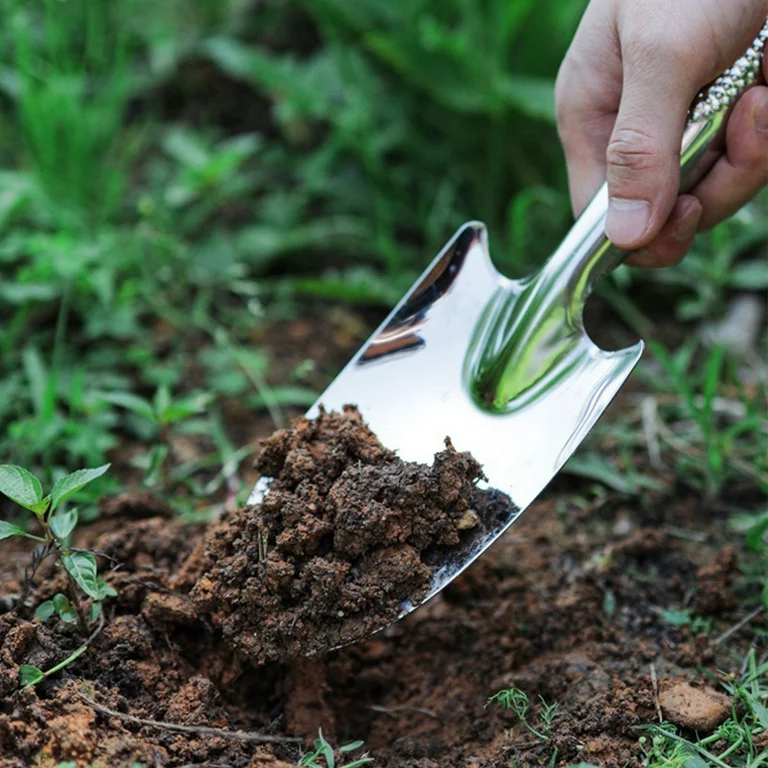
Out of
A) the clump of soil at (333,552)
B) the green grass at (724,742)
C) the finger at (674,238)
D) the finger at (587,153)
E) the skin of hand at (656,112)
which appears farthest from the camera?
the finger at (587,153)

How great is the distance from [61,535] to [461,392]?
0.72 meters

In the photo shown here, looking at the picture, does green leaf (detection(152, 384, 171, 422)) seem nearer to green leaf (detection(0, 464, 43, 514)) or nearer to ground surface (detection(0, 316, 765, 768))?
ground surface (detection(0, 316, 765, 768))

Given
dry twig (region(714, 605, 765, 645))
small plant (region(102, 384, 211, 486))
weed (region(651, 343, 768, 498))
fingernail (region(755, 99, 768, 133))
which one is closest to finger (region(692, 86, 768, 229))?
fingernail (region(755, 99, 768, 133))

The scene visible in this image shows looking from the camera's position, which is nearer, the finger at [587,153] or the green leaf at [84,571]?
the green leaf at [84,571]

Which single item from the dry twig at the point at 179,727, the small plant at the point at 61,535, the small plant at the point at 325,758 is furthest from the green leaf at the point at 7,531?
the small plant at the point at 325,758

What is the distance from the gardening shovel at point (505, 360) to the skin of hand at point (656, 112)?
0.05 metres

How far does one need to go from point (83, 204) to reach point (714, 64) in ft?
6.21

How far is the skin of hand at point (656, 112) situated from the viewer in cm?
151

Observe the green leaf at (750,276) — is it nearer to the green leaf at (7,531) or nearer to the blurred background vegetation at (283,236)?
the blurred background vegetation at (283,236)

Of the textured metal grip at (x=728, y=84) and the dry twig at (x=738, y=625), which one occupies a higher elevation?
the textured metal grip at (x=728, y=84)

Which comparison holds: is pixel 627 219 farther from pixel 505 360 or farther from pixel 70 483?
pixel 70 483

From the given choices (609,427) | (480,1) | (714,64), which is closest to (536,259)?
(609,427)

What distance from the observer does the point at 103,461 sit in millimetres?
2025

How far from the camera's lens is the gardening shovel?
5.10 feet
